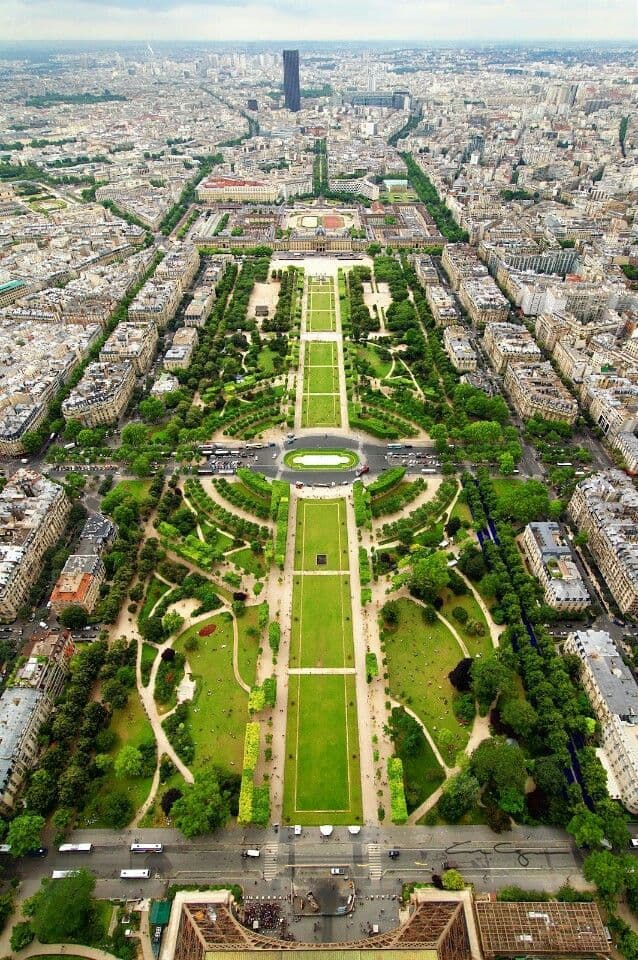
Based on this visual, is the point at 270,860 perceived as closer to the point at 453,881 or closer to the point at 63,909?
the point at 453,881

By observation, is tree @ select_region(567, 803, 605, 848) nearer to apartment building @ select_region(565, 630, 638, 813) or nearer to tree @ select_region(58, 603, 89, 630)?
apartment building @ select_region(565, 630, 638, 813)

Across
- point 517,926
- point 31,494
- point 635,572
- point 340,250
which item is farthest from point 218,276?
point 517,926

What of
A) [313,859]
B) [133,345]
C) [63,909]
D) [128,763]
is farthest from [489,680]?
[133,345]

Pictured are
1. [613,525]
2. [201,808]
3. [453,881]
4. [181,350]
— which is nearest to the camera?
[453,881]

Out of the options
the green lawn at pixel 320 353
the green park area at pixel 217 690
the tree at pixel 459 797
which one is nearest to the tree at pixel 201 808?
the green park area at pixel 217 690

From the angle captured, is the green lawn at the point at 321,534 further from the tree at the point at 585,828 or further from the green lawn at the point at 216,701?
the tree at the point at 585,828
